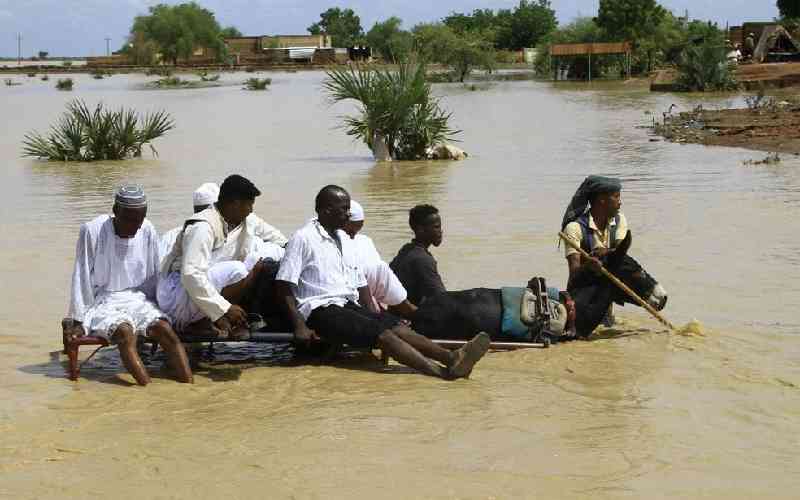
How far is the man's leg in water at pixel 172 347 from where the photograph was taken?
6.07m

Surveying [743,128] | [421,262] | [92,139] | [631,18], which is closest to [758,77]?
[743,128]

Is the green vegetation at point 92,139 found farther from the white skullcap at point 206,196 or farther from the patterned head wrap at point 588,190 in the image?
the patterned head wrap at point 588,190

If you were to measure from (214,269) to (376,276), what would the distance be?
87 centimetres

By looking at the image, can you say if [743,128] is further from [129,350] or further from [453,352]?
[129,350]

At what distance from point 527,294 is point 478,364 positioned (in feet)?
1.67

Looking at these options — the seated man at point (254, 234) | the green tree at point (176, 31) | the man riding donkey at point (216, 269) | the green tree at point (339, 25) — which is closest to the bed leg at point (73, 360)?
the man riding donkey at point (216, 269)

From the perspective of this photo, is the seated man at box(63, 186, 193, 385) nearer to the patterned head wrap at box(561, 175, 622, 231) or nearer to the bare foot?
the bare foot

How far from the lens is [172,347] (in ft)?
20.0

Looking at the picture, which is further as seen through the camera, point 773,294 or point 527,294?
point 773,294

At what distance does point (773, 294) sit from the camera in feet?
28.3

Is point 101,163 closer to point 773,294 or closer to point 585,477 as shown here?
point 773,294

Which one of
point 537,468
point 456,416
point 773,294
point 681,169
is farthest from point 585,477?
point 681,169

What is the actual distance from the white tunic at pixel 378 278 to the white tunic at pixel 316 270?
0.12 metres

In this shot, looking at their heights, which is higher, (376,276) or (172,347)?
(376,276)
